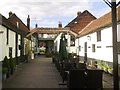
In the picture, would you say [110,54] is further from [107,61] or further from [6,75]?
[6,75]

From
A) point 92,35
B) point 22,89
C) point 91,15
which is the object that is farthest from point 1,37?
point 91,15

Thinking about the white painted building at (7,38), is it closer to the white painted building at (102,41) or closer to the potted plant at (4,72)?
the potted plant at (4,72)

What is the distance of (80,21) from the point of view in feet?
172

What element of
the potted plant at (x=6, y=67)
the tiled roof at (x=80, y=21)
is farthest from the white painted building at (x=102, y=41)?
the tiled roof at (x=80, y=21)

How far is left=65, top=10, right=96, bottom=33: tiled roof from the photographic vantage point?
170 feet

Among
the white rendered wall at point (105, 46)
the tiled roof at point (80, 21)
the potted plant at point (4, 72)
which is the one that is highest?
the tiled roof at point (80, 21)

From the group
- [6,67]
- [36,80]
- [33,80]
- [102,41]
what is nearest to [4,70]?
[6,67]

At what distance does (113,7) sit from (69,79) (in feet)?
14.1

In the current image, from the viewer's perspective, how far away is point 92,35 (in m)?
26.8

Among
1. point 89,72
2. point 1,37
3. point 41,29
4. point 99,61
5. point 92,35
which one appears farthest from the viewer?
point 41,29

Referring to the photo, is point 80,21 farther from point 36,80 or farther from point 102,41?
point 36,80

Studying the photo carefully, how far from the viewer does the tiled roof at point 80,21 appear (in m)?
51.9

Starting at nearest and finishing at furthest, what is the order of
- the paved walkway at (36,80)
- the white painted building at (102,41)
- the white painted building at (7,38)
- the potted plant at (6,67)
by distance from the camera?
the paved walkway at (36,80) < the potted plant at (6,67) < the white painted building at (102,41) < the white painted building at (7,38)

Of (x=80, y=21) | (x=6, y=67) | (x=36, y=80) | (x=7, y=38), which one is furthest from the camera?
(x=80, y=21)
